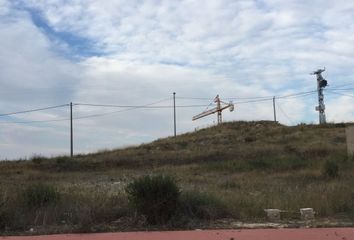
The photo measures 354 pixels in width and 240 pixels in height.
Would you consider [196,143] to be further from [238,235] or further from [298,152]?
[238,235]

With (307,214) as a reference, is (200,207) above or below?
above

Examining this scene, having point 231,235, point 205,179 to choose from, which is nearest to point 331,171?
point 205,179

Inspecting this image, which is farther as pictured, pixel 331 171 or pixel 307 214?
pixel 331 171

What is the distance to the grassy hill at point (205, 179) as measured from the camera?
42.9 ft

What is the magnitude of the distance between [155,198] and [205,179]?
1836 cm

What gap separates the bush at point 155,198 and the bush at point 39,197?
2.49 metres

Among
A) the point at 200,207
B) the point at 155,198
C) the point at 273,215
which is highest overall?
the point at 155,198

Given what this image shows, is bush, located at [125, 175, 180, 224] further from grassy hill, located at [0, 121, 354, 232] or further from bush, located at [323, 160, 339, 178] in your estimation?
bush, located at [323, 160, 339, 178]

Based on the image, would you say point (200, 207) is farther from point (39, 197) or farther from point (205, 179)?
point (205, 179)

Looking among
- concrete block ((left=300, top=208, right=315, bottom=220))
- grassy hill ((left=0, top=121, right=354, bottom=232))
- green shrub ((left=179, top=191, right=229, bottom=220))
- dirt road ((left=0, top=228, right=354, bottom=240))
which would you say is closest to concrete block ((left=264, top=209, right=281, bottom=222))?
grassy hill ((left=0, top=121, right=354, bottom=232))

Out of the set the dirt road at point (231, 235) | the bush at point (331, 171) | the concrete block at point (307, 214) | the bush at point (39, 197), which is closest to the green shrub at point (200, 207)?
the dirt road at point (231, 235)

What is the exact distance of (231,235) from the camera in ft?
35.1

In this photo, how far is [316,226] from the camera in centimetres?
1202

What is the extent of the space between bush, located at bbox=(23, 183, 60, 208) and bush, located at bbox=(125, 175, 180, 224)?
249 centimetres
